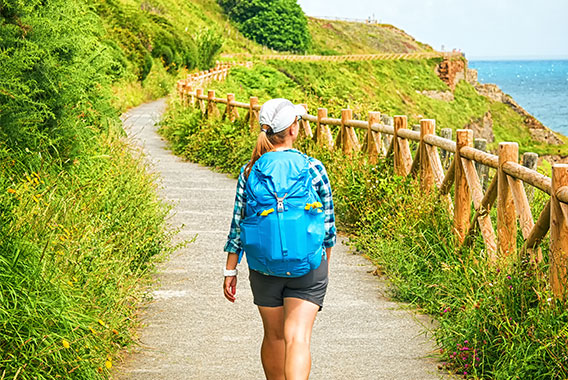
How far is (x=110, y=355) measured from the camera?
215 inches

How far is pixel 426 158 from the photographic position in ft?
29.7

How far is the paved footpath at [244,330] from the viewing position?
18.2 ft

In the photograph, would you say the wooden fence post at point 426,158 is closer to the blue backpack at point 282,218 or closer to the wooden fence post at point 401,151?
the wooden fence post at point 401,151

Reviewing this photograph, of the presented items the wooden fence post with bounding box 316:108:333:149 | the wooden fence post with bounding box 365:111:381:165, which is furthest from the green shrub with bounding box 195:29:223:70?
the wooden fence post with bounding box 365:111:381:165

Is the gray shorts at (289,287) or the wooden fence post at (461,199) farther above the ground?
the gray shorts at (289,287)

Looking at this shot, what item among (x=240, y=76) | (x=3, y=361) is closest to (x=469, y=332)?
(x=3, y=361)

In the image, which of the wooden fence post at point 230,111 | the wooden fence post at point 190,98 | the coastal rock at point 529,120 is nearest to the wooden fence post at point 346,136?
the wooden fence post at point 230,111

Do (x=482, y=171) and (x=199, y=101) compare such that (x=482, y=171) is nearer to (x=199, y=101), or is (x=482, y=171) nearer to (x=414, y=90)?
(x=199, y=101)

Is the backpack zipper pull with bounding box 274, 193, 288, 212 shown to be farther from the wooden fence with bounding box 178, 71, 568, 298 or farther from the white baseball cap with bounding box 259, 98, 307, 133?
the wooden fence with bounding box 178, 71, 568, 298

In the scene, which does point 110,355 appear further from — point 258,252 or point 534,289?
point 534,289

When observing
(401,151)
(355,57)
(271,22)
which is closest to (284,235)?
(401,151)

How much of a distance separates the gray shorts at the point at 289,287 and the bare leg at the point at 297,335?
0.12ft

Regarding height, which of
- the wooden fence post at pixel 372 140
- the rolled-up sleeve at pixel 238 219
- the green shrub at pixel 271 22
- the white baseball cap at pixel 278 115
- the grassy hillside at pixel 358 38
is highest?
the white baseball cap at pixel 278 115

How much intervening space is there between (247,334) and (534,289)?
2.32 metres
